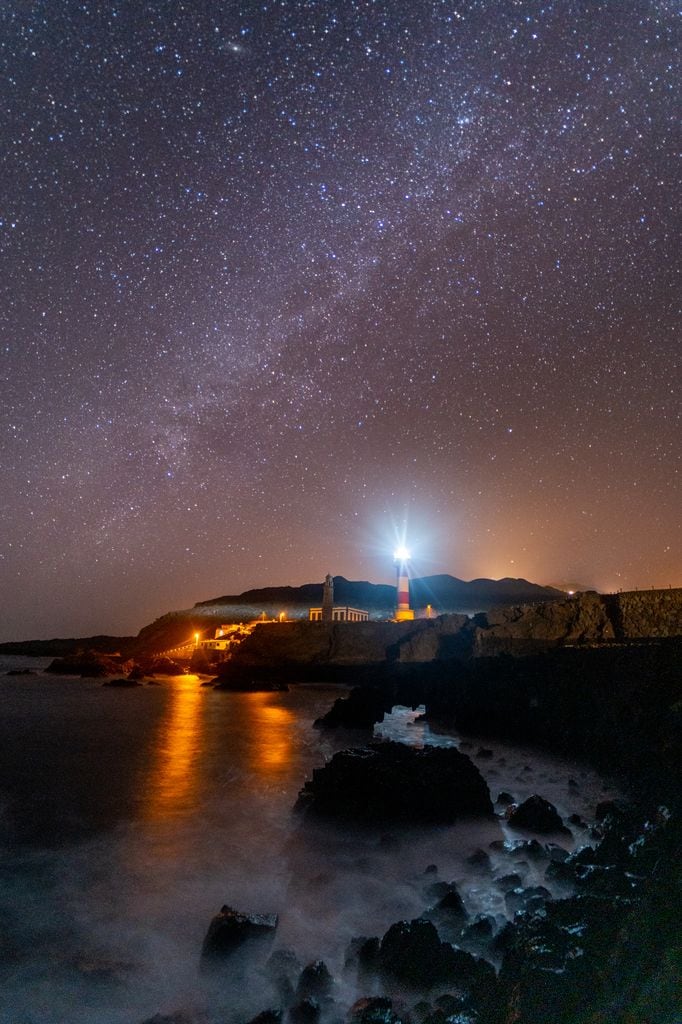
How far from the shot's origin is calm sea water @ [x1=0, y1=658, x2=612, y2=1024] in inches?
209

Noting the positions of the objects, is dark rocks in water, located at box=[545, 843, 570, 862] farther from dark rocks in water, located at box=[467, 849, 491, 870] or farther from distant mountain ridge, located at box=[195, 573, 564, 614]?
distant mountain ridge, located at box=[195, 573, 564, 614]

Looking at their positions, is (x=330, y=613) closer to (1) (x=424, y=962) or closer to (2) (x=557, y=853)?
(2) (x=557, y=853)

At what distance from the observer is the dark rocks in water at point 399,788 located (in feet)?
30.7

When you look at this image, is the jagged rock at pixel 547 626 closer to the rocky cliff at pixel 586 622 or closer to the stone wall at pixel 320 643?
the rocky cliff at pixel 586 622

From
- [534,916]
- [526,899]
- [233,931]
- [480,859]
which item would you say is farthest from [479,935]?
[233,931]

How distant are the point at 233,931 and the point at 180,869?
3007mm

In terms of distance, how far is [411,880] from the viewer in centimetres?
734

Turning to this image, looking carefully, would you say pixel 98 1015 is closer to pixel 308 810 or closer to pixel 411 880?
pixel 411 880

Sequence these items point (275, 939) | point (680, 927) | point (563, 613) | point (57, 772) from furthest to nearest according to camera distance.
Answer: point (563, 613)
point (57, 772)
point (275, 939)
point (680, 927)

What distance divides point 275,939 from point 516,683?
49.8ft

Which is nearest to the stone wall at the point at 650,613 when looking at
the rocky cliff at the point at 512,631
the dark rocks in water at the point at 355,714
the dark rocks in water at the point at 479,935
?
the rocky cliff at the point at 512,631

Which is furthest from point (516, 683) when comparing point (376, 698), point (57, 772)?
point (57, 772)

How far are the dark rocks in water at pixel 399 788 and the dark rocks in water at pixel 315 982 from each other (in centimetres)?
448

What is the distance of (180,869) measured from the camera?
8.28 meters
